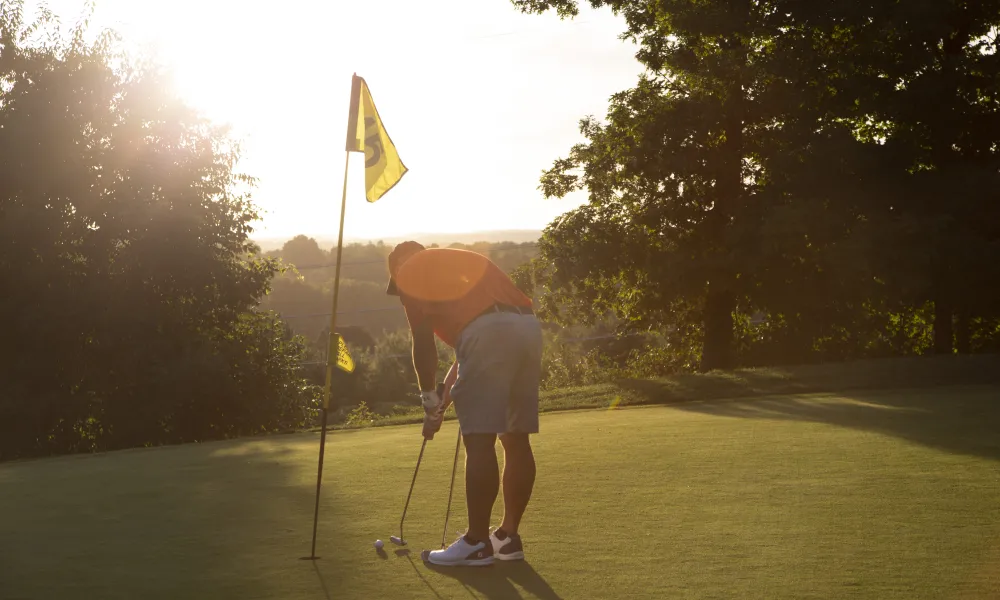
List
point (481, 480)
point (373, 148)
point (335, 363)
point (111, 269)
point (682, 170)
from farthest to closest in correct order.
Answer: point (111, 269) < point (682, 170) < point (373, 148) < point (335, 363) < point (481, 480)

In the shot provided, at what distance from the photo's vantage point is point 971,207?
853 inches

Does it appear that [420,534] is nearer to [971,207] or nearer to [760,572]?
[760,572]

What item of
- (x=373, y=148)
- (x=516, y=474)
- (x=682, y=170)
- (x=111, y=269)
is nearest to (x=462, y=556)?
(x=516, y=474)

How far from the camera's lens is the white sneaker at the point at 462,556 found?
5863mm

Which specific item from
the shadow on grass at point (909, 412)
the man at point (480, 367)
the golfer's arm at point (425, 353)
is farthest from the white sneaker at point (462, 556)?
the shadow on grass at point (909, 412)

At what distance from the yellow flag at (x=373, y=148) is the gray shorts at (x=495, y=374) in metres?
1.68

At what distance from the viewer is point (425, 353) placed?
6.15 m

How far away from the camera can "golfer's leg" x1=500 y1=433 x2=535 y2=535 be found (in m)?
6.14

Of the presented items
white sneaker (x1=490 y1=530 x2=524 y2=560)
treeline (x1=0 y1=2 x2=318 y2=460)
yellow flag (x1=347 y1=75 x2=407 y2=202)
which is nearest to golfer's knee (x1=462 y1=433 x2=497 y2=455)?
white sneaker (x1=490 y1=530 x2=524 y2=560)

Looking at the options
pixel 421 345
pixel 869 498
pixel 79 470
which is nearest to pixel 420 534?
pixel 421 345

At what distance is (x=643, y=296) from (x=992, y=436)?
17775mm

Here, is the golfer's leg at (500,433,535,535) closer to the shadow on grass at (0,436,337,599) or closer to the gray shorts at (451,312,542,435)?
the gray shorts at (451,312,542,435)

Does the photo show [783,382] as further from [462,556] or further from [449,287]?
[462,556]

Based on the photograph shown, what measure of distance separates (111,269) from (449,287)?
24.9 metres
